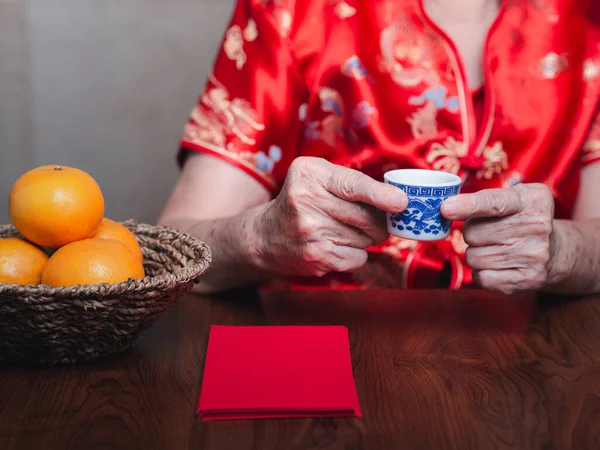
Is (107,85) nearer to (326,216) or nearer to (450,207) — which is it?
(326,216)

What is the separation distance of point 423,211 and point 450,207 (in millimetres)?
35

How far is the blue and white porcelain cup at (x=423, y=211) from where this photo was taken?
3.10ft

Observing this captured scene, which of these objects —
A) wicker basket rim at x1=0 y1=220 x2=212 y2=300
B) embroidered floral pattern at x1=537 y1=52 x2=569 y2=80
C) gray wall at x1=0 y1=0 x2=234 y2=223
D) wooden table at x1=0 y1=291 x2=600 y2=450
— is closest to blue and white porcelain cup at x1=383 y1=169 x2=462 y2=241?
wooden table at x1=0 y1=291 x2=600 y2=450

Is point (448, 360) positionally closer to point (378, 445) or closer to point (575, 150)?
point (378, 445)

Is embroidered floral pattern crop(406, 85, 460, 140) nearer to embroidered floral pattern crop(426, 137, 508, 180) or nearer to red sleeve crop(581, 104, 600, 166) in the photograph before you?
embroidered floral pattern crop(426, 137, 508, 180)

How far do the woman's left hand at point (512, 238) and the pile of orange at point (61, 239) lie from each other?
472 mm

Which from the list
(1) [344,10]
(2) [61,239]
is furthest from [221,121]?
(2) [61,239]

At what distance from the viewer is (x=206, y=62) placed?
237 cm

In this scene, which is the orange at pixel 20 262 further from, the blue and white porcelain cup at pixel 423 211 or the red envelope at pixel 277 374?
the blue and white porcelain cup at pixel 423 211

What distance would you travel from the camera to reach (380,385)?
85 cm

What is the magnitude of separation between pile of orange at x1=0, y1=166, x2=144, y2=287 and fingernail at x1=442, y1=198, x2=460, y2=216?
15.3 inches

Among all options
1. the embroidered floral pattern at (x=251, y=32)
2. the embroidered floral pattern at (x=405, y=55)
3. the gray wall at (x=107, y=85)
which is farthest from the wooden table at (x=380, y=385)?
the gray wall at (x=107, y=85)

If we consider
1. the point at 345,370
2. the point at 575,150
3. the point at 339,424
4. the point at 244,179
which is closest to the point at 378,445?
the point at 339,424

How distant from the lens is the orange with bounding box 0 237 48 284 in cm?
86
